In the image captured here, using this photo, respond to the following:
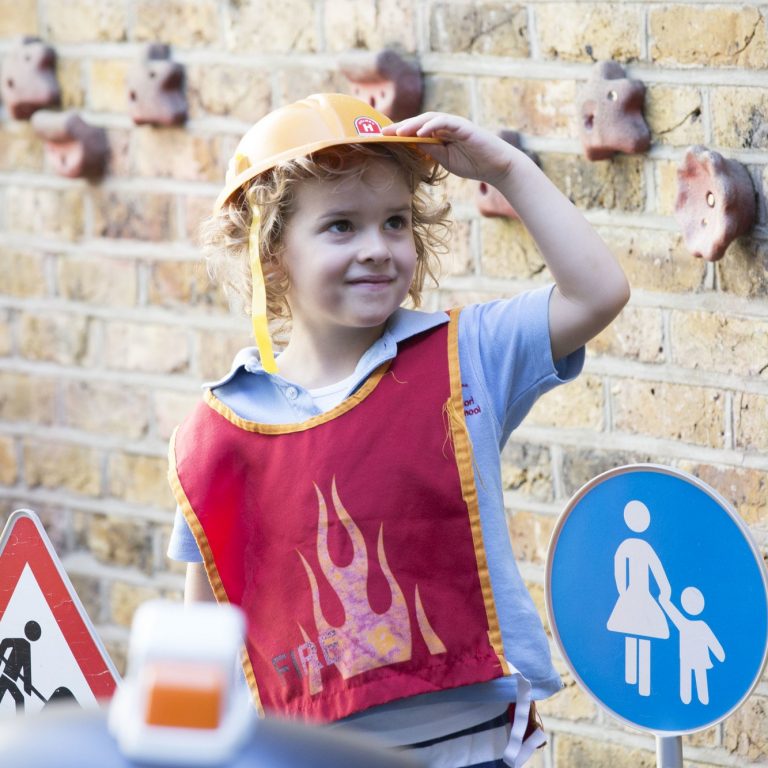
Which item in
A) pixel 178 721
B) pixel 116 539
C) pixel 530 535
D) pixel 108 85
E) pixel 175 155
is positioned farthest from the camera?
pixel 116 539

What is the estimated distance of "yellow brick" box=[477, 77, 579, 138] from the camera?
7.43 feet

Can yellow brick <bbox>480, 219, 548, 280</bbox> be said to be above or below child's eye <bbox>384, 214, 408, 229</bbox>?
below

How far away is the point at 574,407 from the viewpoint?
2330 mm

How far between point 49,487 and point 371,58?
1.32 meters

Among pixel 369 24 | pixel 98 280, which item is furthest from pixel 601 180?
pixel 98 280

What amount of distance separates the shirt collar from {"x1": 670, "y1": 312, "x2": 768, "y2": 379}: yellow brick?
0.52 meters

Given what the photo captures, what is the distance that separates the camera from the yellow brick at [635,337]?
220cm

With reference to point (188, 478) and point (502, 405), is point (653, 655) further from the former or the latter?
point (188, 478)

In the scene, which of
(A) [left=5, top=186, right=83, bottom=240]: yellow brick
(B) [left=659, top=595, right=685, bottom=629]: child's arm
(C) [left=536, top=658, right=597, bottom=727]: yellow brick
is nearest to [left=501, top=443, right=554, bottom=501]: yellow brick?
(C) [left=536, top=658, right=597, bottom=727]: yellow brick

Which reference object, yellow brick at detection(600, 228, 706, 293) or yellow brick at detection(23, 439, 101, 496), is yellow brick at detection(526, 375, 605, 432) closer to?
yellow brick at detection(600, 228, 706, 293)

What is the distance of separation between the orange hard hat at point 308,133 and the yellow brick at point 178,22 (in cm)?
102

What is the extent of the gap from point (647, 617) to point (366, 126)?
691 millimetres

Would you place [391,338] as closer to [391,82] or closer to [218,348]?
[391,82]

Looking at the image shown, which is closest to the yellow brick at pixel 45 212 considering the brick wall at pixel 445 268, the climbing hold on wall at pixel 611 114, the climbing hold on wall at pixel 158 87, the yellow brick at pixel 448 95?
the brick wall at pixel 445 268
